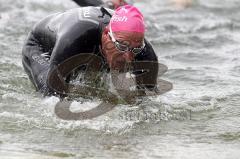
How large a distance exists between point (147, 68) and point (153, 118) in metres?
0.56

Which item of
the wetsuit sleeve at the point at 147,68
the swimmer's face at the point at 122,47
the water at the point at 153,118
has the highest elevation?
the swimmer's face at the point at 122,47

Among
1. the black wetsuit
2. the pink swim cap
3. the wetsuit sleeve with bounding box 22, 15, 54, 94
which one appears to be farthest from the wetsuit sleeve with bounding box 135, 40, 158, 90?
the wetsuit sleeve with bounding box 22, 15, 54, 94

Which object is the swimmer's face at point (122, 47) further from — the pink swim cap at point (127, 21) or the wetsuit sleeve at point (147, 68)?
the wetsuit sleeve at point (147, 68)

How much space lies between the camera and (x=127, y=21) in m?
5.90

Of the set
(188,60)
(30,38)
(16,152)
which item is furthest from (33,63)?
(188,60)

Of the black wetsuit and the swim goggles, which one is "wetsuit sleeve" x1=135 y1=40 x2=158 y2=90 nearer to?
the black wetsuit

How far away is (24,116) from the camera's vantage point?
628 cm

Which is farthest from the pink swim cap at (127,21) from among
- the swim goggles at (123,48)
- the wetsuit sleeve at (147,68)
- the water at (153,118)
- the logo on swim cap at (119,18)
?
the water at (153,118)

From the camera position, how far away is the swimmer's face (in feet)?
19.0

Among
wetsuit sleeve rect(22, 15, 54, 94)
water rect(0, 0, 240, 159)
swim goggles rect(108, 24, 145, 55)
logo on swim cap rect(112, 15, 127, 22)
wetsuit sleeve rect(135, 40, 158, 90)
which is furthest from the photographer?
wetsuit sleeve rect(22, 15, 54, 94)

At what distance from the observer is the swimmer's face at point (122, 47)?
5805mm

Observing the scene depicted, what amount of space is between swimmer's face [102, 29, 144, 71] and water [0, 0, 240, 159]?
2.15 ft

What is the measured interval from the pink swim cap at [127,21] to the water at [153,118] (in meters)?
0.98

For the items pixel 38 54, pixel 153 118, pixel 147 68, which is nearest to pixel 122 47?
pixel 147 68
